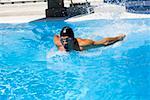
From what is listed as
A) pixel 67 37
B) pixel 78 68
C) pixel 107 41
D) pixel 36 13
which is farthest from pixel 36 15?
pixel 67 37

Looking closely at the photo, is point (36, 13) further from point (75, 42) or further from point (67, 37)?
point (67, 37)

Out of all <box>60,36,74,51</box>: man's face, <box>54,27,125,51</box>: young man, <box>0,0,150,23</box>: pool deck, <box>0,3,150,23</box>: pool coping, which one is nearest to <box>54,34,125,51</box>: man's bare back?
<box>54,27,125,51</box>: young man

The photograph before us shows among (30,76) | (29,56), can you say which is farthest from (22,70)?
(29,56)

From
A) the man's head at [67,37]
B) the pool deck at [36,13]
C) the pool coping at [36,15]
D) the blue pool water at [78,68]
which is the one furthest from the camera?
the pool deck at [36,13]

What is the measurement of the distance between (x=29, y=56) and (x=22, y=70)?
3.95 ft

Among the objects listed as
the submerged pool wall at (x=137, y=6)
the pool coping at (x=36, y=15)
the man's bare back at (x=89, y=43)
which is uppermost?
the man's bare back at (x=89, y=43)

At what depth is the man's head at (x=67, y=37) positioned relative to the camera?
7643mm

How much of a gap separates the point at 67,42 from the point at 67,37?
115mm

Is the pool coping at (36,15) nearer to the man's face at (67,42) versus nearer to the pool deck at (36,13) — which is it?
the pool deck at (36,13)

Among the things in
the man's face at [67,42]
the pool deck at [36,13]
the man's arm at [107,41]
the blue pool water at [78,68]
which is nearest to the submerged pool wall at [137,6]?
the pool deck at [36,13]

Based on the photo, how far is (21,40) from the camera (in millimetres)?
11109

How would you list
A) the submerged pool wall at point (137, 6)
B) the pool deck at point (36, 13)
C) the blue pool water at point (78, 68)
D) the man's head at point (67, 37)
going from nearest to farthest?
the blue pool water at point (78, 68), the man's head at point (67, 37), the pool deck at point (36, 13), the submerged pool wall at point (137, 6)

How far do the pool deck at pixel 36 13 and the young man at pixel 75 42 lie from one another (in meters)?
5.40

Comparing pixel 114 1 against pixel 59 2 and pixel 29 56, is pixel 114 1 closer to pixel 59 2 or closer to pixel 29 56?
pixel 59 2
